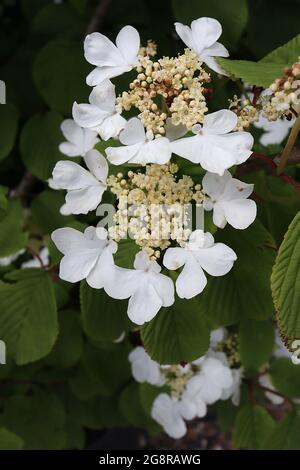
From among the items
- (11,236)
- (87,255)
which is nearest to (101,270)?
(87,255)

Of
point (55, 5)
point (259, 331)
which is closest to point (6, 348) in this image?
point (259, 331)

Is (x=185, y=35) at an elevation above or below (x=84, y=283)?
above

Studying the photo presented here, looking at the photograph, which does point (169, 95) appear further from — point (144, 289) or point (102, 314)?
point (102, 314)

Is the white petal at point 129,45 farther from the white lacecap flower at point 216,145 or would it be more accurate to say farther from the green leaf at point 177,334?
the green leaf at point 177,334

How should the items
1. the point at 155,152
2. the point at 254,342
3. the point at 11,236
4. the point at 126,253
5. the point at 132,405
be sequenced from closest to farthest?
the point at 155,152 → the point at 126,253 → the point at 11,236 → the point at 254,342 → the point at 132,405
